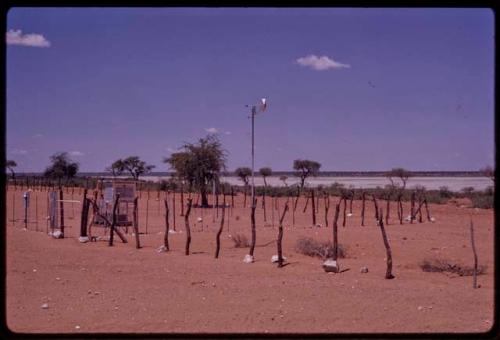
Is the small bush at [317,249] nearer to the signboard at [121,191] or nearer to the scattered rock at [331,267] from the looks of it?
the scattered rock at [331,267]

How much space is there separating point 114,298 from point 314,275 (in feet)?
15.0

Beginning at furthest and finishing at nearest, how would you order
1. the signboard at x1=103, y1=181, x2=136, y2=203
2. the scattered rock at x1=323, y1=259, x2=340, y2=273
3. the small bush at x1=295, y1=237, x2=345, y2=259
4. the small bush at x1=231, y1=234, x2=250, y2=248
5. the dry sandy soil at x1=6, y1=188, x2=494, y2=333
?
the signboard at x1=103, y1=181, x2=136, y2=203 → the small bush at x1=231, y1=234, x2=250, y2=248 → the small bush at x1=295, y1=237, x2=345, y2=259 → the scattered rock at x1=323, y1=259, x2=340, y2=273 → the dry sandy soil at x1=6, y1=188, x2=494, y2=333

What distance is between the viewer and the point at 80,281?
12.7 metres

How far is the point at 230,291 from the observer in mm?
11594

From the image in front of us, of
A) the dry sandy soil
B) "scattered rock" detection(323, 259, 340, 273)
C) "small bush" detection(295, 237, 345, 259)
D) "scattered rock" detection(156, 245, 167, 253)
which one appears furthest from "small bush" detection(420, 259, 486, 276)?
"scattered rock" detection(156, 245, 167, 253)

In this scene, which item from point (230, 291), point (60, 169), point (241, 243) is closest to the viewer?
point (230, 291)

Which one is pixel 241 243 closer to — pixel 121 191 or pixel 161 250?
pixel 161 250

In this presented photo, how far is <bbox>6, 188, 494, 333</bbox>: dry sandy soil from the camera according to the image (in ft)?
29.7

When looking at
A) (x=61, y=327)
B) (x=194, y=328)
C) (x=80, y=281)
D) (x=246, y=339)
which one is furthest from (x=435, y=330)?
(x=80, y=281)

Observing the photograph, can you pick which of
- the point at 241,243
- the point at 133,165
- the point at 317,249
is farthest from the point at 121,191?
the point at 133,165

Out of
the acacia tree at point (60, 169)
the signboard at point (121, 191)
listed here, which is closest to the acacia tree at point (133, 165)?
the acacia tree at point (60, 169)

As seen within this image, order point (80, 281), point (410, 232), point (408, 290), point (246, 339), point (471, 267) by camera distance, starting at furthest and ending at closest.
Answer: point (410, 232), point (471, 267), point (80, 281), point (408, 290), point (246, 339)

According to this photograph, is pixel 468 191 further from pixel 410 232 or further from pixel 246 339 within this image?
pixel 246 339

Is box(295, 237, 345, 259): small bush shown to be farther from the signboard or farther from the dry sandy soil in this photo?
the signboard
